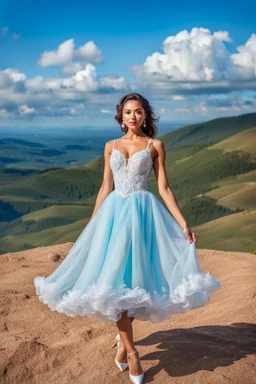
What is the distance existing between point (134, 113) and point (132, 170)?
722mm

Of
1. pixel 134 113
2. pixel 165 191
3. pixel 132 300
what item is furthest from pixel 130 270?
pixel 134 113

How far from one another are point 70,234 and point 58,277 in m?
127

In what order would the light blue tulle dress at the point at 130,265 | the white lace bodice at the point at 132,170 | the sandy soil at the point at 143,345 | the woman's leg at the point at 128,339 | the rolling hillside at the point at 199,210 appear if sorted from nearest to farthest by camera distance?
the light blue tulle dress at the point at 130,265
the woman's leg at the point at 128,339
the white lace bodice at the point at 132,170
the sandy soil at the point at 143,345
the rolling hillside at the point at 199,210

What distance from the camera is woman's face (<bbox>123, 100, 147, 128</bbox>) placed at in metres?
5.92

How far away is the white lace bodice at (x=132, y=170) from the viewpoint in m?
5.82

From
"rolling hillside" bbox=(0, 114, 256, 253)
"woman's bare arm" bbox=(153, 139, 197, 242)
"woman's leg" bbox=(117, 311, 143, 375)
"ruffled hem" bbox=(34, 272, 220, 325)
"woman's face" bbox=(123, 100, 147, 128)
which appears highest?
"woman's face" bbox=(123, 100, 147, 128)

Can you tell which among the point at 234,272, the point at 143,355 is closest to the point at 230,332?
the point at 143,355

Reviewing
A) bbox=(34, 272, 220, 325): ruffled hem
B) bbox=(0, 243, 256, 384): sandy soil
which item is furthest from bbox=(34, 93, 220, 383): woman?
bbox=(0, 243, 256, 384): sandy soil

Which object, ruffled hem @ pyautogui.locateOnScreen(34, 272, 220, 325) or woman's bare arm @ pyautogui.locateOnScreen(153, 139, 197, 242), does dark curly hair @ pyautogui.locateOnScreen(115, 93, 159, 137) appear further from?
ruffled hem @ pyautogui.locateOnScreen(34, 272, 220, 325)

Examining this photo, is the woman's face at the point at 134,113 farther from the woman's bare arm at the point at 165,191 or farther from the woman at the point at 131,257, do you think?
the woman's bare arm at the point at 165,191

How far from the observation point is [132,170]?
19.1 ft

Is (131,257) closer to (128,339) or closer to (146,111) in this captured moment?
(128,339)

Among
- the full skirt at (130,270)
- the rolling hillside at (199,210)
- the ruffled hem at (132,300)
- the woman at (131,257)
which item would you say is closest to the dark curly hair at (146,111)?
the woman at (131,257)

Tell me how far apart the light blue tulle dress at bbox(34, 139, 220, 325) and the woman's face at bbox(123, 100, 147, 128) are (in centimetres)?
37
